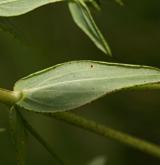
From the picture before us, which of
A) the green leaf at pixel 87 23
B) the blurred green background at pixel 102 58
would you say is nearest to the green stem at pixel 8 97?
the green leaf at pixel 87 23

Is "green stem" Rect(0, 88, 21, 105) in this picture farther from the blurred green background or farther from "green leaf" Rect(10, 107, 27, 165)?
the blurred green background


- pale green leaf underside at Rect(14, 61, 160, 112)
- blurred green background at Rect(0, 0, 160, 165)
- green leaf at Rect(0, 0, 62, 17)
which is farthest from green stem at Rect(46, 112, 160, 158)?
blurred green background at Rect(0, 0, 160, 165)

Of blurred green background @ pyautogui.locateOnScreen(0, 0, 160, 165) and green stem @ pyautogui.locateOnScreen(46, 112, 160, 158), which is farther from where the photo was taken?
blurred green background @ pyautogui.locateOnScreen(0, 0, 160, 165)

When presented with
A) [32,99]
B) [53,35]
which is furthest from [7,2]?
[53,35]

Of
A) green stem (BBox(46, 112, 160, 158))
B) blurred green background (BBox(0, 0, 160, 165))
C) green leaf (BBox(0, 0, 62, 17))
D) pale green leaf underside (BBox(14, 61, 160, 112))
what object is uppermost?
green leaf (BBox(0, 0, 62, 17))

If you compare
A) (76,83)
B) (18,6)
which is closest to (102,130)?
(76,83)

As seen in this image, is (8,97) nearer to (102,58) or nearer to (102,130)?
(102,130)

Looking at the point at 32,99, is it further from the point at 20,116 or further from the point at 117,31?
the point at 117,31

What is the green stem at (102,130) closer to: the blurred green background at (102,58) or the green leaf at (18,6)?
the green leaf at (18,6)
